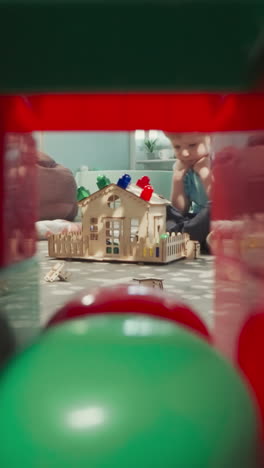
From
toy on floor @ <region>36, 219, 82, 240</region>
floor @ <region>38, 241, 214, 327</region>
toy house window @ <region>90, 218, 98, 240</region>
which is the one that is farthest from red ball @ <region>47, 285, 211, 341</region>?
toy on floor @ <region>36, 219, 82, 240</region>

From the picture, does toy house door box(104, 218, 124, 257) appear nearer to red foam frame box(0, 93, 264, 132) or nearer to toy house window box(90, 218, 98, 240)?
toy house window box(90, 218, 98, 240)

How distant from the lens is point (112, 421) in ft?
1.07

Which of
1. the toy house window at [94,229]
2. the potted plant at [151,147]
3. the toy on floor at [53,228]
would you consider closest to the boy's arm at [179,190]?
the toy house window at [94,229]

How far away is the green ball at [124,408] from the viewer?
0.32 m

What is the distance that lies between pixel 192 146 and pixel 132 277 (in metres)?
0.85

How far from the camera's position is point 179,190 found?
2.58 metres

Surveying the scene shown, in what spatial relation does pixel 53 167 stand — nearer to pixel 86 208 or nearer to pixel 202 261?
pixel 86 208

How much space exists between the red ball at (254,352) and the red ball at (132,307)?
46 mm

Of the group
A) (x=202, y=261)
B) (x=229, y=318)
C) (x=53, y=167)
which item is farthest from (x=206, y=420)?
(x=53, y=167)

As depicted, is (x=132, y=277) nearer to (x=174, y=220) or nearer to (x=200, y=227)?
(x=200, y=227)

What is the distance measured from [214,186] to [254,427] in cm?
51

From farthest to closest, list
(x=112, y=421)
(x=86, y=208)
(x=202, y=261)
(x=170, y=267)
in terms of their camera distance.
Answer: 1. (x=86, y=208)
2. (x=202, y=261)
3. (x=170, y=267)
4. (x=112, y=421)

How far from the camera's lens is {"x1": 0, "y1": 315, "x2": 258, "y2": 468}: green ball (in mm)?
319

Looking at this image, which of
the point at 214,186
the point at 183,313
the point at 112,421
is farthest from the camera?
the point at 214,186
